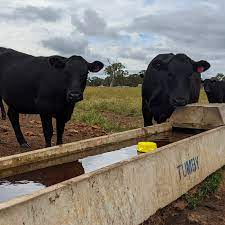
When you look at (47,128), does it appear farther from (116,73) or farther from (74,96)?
(116,73)

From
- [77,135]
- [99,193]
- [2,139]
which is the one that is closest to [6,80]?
[2,139]

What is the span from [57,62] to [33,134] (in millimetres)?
2709

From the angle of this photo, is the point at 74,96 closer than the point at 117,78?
Yes

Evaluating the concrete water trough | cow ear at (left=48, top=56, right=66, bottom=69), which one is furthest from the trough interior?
cow ear at (left=48, top=56, right=66, bottom=69)

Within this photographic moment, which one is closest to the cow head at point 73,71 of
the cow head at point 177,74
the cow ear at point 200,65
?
the cow head at point 177,74

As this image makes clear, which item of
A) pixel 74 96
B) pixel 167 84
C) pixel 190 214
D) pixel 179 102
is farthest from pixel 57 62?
pixel 190 214

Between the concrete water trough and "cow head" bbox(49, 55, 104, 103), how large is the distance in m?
1.00

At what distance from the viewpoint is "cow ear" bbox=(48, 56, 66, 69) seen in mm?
6949

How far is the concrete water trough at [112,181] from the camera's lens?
118 inches

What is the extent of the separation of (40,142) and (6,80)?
149cm

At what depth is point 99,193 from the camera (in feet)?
11.8

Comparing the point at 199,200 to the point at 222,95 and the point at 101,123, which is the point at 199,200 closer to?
the point at 101,123

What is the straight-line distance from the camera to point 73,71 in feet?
22.8

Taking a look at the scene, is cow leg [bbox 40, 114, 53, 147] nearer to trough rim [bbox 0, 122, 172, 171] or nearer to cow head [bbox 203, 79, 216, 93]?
trough rim [bbox 0, 122, 172, 171]
